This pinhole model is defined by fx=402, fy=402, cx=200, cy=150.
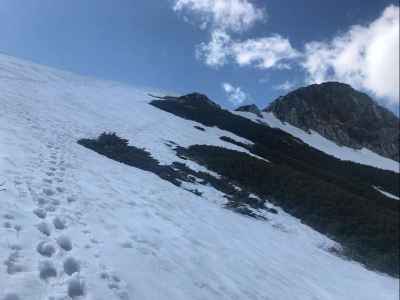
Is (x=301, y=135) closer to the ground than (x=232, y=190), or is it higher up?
higher up

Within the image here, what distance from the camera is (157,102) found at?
5047cm

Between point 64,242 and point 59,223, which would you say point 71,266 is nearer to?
point 64,242

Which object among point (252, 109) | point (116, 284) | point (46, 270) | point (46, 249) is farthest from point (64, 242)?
point (252, 109)

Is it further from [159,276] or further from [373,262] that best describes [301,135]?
[159,276]

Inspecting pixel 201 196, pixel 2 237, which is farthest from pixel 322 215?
pixel 2 237

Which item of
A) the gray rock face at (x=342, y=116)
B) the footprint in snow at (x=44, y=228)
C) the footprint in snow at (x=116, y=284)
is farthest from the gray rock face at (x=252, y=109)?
the footprint in snow at (x=116, y=284)

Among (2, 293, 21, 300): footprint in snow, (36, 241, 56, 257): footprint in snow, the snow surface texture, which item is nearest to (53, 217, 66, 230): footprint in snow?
the snow surface texture

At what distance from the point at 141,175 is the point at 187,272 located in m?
8.54

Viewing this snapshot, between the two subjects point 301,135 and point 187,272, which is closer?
point 187,272

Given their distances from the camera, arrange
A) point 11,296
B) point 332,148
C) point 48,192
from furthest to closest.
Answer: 1. point 332,148
2. point 48,192
3. point 11,296

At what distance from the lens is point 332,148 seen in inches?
2640

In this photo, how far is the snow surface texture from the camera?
19.2ft

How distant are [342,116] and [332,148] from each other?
19.0 m

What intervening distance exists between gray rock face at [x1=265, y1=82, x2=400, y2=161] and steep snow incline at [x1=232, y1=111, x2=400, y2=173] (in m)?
2.65
